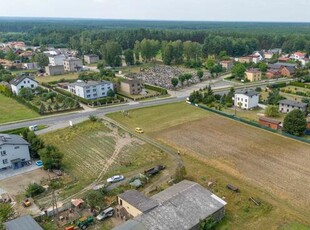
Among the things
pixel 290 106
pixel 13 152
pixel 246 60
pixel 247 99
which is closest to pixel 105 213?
pixel 13 152

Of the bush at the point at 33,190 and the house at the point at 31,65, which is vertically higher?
the bush at the point at 33,190

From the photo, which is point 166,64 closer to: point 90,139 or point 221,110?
point 221,110

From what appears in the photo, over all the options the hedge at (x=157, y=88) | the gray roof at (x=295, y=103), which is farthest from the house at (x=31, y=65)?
the gray roof at (x=295, y=103)

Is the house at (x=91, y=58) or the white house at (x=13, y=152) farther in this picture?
the house at (x=91, y=58)

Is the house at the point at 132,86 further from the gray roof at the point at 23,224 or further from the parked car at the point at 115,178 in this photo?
the gray roof at the point at 23,224

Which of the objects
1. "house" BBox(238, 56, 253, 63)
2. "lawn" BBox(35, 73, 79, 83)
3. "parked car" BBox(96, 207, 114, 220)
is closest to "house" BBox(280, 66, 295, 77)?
"house" BBox(238, 56, 253, 63)

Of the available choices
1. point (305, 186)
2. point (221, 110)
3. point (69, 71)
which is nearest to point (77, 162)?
point (305, 186)
